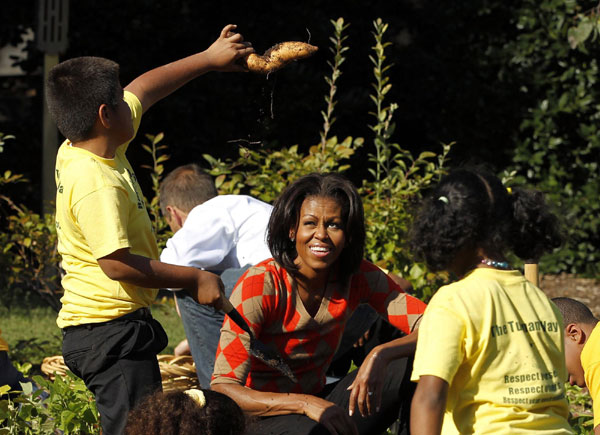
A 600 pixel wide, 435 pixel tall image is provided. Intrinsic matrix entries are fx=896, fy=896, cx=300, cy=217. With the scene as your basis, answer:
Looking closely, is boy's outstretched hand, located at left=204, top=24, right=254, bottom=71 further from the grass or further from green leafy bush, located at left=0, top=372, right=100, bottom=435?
the grass

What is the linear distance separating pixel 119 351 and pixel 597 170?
23.3ft

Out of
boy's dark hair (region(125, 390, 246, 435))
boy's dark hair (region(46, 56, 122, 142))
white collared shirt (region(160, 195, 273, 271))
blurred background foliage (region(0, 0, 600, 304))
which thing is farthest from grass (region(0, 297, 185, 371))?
boy's dark hair (region(125, 390, 246, 435))

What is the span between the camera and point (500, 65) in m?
9.18

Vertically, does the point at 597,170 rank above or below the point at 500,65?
below

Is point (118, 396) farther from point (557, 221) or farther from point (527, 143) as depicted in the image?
point (527, 143)

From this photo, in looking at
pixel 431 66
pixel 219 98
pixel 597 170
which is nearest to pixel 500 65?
pixel 431 66

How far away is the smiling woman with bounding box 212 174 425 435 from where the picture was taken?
289 cm

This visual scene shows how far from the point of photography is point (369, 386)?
9.45 feet

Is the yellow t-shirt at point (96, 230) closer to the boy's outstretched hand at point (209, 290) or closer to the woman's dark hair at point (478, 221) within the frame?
the boy's outstretched hand at point (209, 290)

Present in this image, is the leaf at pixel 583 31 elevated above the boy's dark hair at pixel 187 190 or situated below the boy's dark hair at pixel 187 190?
above

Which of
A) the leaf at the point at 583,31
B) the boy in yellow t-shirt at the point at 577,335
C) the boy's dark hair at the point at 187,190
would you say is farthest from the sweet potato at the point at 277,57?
the leaf at the point at 583,31

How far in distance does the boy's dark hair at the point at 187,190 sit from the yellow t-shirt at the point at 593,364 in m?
1.98

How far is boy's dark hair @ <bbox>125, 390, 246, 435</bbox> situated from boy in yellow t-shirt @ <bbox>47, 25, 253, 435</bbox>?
49 centimetres

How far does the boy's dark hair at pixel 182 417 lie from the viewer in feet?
7.47
